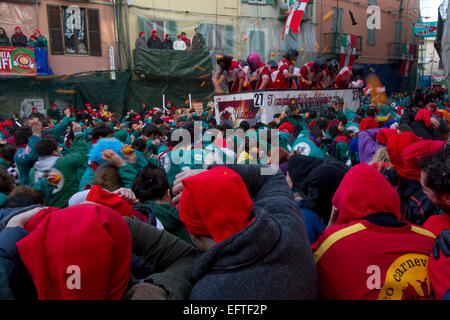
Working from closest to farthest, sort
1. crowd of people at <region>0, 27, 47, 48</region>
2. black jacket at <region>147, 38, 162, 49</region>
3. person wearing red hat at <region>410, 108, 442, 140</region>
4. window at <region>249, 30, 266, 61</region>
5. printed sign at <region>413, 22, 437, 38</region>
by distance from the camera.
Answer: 1. person wearing red hat at <region>410, 108, 442, 140</region>
2. crowd of people at <region>0, 27, 47, 48</region>
3. black jacket at <region>147, 38, 162, 49</region>
4. printed sign at <region>413, 22, 437, 38</region>
5. window at <region>249, 30, 266, 61</region>

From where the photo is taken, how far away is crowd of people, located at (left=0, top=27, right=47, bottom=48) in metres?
15.1

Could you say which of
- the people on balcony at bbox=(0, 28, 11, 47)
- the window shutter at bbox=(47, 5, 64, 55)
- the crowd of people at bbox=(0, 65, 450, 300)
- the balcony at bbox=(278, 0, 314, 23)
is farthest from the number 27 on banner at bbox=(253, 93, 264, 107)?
the balcony at bbox=(278, 0, 314, 23)

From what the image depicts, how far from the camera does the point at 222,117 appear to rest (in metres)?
11.0

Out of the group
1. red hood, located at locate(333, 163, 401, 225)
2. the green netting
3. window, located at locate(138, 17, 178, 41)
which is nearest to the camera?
red hood, located at locate(333, 163, 401, 225)

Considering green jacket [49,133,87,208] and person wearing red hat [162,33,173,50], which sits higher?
person wearing red hat [162,33,173,50]

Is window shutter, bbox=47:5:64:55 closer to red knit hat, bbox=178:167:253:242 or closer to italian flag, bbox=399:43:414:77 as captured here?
red knit hat, bbox=178:167:253:242

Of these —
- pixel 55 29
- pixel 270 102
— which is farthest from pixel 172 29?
pixel 270 102

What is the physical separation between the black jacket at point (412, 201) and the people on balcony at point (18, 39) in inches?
663

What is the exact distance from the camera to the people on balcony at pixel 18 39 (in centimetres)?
1521

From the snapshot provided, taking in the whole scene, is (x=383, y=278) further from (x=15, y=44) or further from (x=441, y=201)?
(x=15, y=44)

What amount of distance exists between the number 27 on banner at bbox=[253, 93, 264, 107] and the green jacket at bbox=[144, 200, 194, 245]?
23.2 ft

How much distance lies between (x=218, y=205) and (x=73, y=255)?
52 centimetres

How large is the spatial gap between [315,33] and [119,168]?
2241 centimetres

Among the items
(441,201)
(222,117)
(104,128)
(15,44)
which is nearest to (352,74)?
(222,117)
